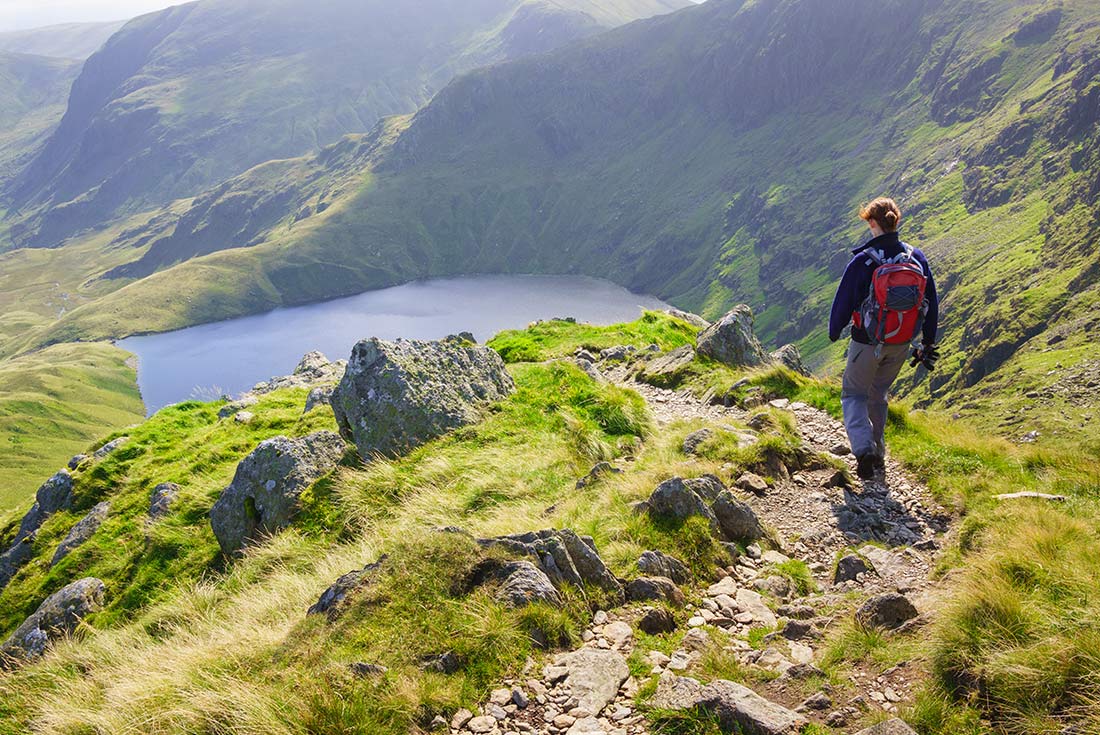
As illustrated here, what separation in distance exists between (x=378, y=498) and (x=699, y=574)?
5.97 m

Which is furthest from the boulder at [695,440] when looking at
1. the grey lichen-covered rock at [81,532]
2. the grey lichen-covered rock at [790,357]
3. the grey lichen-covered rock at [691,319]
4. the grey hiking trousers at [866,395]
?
the grey lichen-covered rock at [691,319]

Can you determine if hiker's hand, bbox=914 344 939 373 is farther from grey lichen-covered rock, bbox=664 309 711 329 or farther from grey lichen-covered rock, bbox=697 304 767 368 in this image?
grey lichen-covered rock, bbox=664 309 711 329

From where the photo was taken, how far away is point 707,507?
29.5 ft

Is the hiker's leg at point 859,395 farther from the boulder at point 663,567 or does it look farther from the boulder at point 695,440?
the boulder at point 663,567

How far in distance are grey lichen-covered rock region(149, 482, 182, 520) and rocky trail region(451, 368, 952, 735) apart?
12180 mm

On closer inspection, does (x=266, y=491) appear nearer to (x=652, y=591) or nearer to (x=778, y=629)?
(x=652, y=591)

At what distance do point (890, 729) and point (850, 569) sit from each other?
368 cm

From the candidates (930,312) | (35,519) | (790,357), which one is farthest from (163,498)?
(790,357)

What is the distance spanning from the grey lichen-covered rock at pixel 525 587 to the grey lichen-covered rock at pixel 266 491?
6802 millimetres

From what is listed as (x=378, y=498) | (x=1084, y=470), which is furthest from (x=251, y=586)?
(x=1084, y=470)

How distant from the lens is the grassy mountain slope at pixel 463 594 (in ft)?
17.0

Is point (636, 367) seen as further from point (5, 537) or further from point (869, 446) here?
point (5, 537)

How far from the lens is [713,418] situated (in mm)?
16094

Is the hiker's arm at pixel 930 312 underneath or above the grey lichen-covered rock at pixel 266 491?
above
